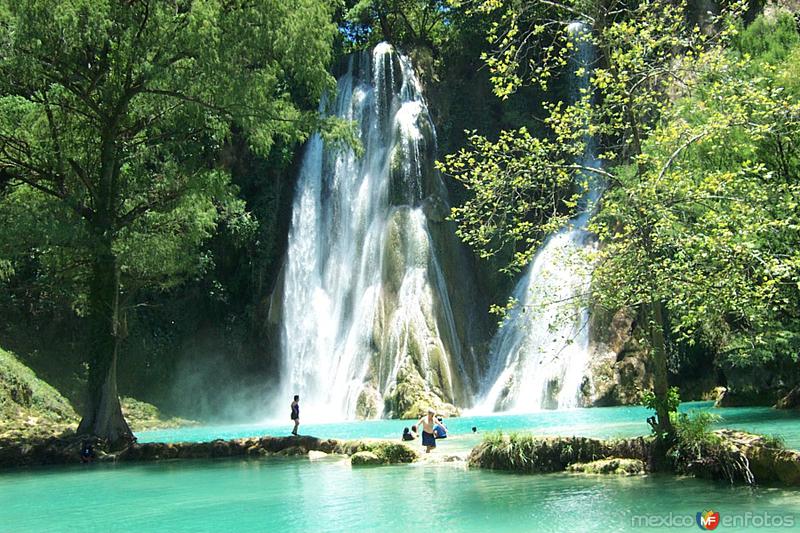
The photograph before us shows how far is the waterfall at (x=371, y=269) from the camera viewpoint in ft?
90.8

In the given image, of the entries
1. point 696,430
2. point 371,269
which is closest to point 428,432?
point 696,430

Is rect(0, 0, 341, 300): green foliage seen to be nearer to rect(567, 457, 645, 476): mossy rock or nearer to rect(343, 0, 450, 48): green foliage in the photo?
rect(567, 457, 645, 476): mossy rock

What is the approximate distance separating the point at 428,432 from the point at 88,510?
615cm

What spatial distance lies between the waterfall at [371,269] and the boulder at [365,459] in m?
12.4

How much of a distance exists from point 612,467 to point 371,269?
20351 mm

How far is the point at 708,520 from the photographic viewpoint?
742cm

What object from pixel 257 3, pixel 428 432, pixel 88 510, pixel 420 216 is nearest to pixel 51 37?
pixel 257 3

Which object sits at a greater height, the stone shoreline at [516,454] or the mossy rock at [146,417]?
the mossy rock at [146,417]

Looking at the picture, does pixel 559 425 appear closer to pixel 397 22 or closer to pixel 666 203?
pixel 666 203

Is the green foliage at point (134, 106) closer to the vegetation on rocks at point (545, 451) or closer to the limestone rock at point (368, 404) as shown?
the vegetation on rocks at point (545, 451)

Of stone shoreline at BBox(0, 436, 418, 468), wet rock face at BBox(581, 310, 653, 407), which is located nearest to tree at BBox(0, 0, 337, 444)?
stone shoreline at BBox(0, 436, 418, 468)

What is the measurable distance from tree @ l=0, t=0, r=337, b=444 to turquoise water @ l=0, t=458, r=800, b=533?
610 cm

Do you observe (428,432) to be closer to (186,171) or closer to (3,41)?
(186,171)

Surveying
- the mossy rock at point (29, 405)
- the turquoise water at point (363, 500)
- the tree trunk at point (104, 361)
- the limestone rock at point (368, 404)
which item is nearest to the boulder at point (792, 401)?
the turquoise water at point (363, 500)
